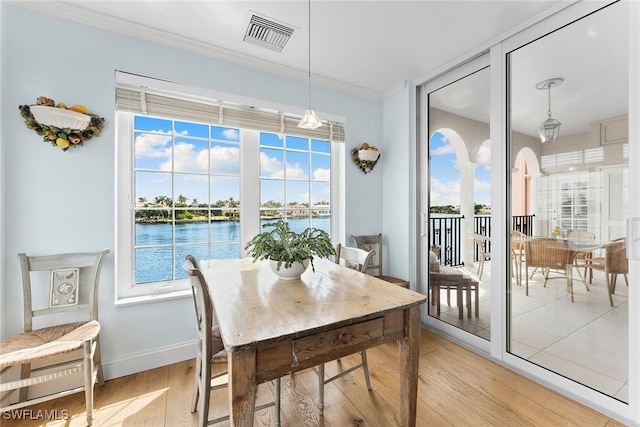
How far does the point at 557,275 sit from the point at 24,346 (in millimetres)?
3530

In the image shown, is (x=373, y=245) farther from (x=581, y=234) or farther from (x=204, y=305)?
(x=204, y=305)

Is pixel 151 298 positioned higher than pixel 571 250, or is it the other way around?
pixel 571 250

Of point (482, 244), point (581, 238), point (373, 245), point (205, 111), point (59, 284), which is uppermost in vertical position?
point (205, 111)

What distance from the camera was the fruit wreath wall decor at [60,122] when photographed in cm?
177

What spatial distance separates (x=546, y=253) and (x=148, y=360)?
326 cm

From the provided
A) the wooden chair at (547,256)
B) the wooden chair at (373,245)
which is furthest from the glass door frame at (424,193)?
the wooden chair at (547,256)

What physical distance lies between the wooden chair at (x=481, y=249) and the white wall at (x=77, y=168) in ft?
8.72

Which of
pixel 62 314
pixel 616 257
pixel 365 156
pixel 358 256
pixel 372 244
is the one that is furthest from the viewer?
pixel 372 244

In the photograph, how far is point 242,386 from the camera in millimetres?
943

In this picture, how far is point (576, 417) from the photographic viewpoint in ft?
5.40

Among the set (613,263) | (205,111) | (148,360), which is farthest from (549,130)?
(148,360)

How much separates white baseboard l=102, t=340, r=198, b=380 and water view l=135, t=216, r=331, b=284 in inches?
22.7

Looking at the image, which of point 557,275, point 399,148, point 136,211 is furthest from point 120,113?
point 557,275

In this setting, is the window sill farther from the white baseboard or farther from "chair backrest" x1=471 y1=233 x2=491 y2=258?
"chair backrest" x1=471 y1=233 x2=491 y2=258
